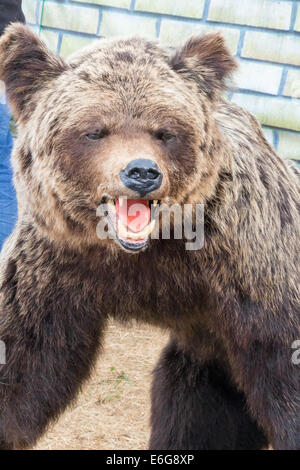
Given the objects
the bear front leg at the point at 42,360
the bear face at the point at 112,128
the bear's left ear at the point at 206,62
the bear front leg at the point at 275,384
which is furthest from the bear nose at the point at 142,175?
the bear front leg at the point at 275,384

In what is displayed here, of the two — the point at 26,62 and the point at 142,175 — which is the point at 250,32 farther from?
the point at 142,175

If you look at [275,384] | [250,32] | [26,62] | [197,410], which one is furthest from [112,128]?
[250,32]

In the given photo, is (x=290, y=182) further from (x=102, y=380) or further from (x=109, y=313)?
(x=102, y=380)

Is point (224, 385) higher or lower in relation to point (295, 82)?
lower

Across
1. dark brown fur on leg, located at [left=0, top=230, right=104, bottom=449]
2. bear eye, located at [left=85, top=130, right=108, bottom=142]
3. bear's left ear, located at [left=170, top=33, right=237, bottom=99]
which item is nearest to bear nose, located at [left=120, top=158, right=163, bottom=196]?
bear eye, located at [left=85, top=130, right=108, bottom=142]

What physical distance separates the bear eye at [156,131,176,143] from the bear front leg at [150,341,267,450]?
1655 mm

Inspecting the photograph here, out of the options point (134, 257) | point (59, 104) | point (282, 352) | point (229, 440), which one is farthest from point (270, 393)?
point (59, 104)

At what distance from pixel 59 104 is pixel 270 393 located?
4.82 feet

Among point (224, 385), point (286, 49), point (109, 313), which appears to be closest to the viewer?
point (109, 313)

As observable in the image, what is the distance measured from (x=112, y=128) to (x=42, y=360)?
1166 millimetres

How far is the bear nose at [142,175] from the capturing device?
9.32ft

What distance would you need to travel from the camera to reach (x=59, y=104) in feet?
10.3

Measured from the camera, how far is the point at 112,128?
301cm

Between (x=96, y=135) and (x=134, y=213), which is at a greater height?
(x=96, y=135)
